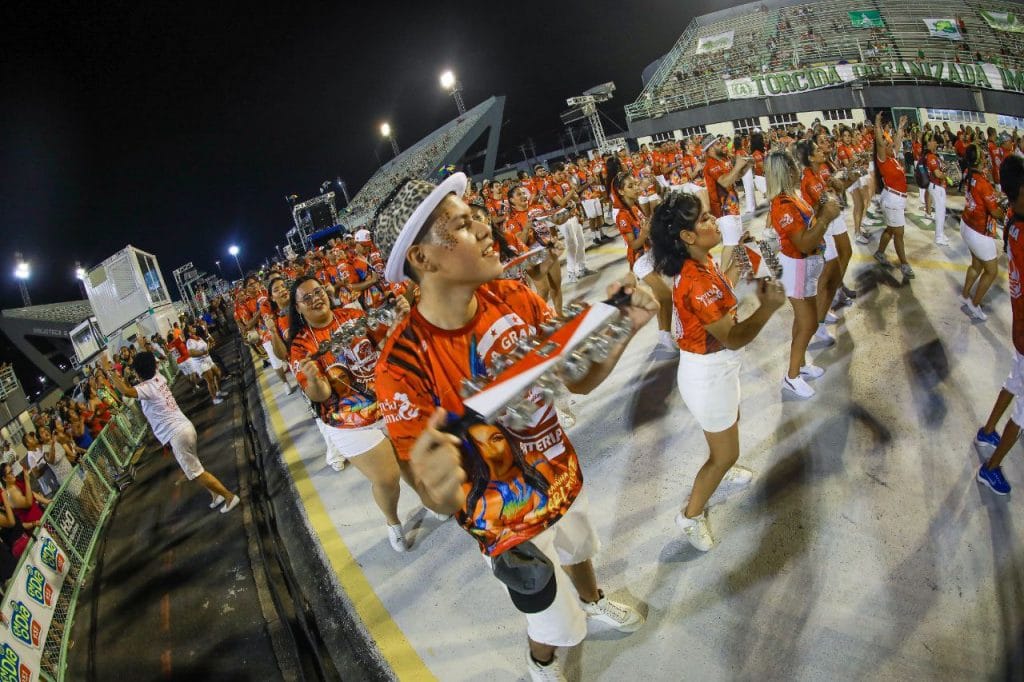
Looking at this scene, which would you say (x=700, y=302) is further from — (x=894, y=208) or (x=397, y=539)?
(x=894, y=208)

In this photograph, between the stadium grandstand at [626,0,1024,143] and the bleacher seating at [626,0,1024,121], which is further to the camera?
the bleacher seating at [626,0,1024,121]

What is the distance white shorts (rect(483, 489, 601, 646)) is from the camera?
2.30m

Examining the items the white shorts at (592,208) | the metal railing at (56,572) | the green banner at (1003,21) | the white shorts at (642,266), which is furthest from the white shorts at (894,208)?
the green banner at (1003,21)

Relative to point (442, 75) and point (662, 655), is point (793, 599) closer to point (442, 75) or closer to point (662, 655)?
point (662, 655)

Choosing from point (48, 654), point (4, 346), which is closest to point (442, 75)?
point (48, 654)

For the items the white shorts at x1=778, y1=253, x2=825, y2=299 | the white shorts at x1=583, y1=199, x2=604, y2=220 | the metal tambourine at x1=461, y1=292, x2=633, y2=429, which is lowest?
the white shorts at x1=778, y1=253, x2=825, y2=299

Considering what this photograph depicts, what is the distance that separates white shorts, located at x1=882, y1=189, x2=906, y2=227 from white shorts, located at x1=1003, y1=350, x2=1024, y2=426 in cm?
466

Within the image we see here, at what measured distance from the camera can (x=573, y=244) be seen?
10930mm

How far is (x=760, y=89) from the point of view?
2923 centimetres

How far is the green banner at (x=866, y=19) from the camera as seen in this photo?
1155 inches

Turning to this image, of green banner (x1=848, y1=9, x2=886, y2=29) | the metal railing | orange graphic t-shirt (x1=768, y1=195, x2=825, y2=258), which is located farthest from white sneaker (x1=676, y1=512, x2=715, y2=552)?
green banner (x1=848, y1=9, x2=886, y2=29)

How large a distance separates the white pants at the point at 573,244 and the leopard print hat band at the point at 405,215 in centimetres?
879

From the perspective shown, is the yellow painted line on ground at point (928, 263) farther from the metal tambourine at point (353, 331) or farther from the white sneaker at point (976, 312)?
the metal tambourine at point (353, 331)

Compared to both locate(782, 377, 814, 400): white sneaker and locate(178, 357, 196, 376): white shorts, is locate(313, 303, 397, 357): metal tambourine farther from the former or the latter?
locate(178, 357, 196, 376): white shorts
